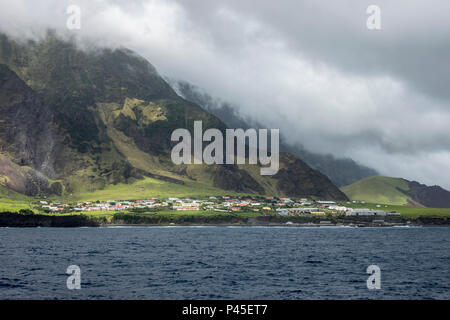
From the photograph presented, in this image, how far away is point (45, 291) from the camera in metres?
75.1

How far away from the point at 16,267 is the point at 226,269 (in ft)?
150

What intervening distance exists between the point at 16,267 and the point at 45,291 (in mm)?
33274

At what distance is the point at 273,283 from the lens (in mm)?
84750
